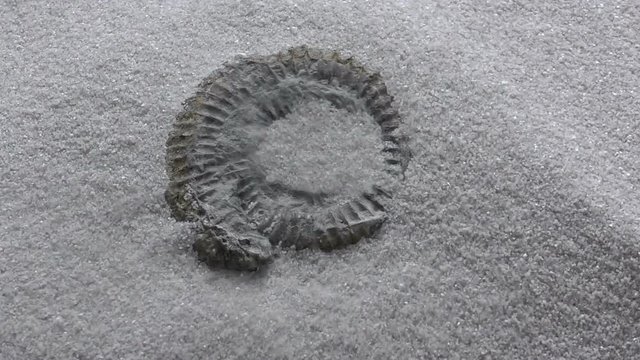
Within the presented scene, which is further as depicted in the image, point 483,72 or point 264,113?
point 483,72

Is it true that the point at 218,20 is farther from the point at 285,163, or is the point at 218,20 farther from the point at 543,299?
the point at 543,299

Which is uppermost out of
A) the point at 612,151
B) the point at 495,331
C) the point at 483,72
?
the point at 483,72

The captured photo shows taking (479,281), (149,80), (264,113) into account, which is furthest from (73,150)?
(479,281)

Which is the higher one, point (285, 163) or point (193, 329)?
point (285, 163)
